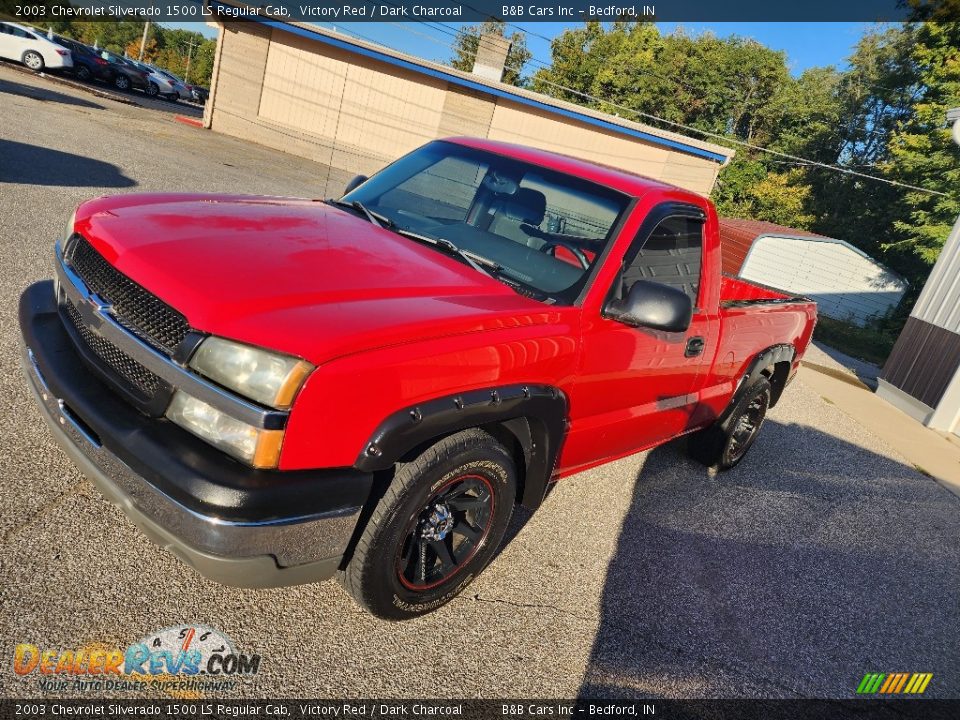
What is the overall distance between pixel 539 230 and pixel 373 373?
153cm

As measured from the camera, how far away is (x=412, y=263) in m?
2.92

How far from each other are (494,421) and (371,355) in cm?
70

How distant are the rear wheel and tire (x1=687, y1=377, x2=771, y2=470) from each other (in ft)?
101

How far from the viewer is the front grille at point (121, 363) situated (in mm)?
2293

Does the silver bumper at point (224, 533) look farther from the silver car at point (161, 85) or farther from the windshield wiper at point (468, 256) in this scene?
the silver car at point (161, 85)

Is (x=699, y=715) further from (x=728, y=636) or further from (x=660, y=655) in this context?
(x=728, y=636)

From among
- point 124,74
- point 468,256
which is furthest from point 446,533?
point 124,74

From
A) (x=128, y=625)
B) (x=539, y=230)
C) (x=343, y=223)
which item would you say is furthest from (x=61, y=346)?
(x=539, y=230)

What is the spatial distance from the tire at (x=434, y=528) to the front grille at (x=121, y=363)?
0.87m

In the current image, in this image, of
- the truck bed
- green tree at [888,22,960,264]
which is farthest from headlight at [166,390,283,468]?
green tree at [888,22,960,264]

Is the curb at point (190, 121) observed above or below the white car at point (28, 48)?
below

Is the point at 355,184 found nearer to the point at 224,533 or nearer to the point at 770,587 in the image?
the point at 224,533

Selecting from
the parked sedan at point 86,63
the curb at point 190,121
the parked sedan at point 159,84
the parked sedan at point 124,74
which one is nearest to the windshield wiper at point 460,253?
the curb at point 190,121

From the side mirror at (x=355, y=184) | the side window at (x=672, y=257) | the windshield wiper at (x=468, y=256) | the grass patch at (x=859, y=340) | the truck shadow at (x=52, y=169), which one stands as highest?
the side window at (x=672, y=257)
